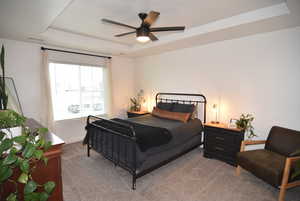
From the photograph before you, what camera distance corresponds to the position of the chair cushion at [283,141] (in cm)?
228

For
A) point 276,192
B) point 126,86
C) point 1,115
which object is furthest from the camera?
point 126,86

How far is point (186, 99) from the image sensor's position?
4.11 m

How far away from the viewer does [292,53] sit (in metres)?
2.60

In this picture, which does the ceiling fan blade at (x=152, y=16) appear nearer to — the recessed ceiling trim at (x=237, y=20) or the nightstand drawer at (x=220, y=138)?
the recessed ceiling trim at (x=237, y=20)

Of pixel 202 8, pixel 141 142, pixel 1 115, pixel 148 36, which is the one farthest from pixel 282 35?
pixel 1 115

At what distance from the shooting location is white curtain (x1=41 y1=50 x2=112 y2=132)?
3549 millimetres

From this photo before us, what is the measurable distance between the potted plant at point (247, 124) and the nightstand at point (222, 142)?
5.7 inches

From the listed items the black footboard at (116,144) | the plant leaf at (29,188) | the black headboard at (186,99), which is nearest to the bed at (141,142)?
the black footboard at (116,144)

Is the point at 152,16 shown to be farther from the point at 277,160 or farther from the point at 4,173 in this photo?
the point at 277,160

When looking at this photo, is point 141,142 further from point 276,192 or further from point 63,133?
point 63,133

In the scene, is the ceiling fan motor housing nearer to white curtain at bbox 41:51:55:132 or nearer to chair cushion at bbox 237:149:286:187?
chair cushion at bbox 237:149:286:187

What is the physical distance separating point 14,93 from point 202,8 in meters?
4.00

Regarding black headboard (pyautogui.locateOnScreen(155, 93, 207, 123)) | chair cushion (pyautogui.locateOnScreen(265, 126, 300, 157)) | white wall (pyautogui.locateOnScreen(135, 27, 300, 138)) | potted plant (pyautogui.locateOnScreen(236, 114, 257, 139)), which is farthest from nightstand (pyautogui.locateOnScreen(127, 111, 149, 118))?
chair cushion (pyautogui.locateOnScreen(265, 126, 300, 157))

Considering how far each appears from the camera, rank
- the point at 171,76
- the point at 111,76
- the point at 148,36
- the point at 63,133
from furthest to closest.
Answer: the point at 111,76 → the point at 171,76 → the point at 63,133 → the point at 148,36
